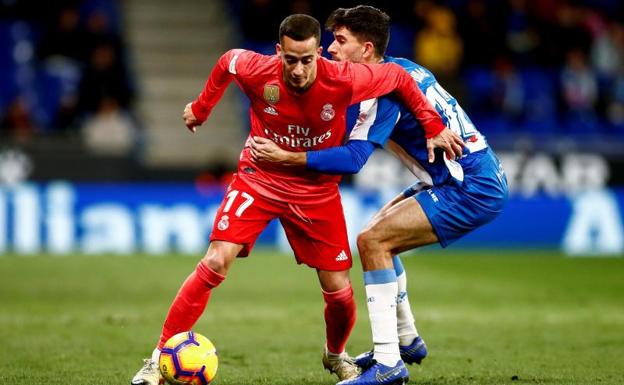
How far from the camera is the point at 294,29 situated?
6523mm

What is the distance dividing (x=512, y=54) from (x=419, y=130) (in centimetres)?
1433

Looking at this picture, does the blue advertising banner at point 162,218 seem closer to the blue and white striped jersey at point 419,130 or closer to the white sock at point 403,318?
the white sock at point 403,318

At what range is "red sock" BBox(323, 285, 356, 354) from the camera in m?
7.29

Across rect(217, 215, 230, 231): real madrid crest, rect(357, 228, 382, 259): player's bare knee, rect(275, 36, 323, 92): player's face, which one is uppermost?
rect(275, 36, 323, 92): player's face

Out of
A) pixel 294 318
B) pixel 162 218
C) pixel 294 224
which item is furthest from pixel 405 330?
pixel 162 218

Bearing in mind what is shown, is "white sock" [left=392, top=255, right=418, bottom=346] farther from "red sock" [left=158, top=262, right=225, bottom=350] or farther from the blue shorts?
"red sock" [left=158, top=262, right=225, bottom=350]

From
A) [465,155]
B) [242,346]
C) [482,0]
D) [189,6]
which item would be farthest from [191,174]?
[465,155]

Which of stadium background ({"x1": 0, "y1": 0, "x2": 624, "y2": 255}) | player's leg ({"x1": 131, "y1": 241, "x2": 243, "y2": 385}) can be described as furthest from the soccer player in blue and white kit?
stadium background ({"x1": 0, "y1": 0, "x2": 624, "y2": 255})

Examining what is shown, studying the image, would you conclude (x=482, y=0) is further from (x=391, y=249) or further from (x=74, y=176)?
(x=391, y=249)

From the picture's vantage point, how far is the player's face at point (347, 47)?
7254 millimetres

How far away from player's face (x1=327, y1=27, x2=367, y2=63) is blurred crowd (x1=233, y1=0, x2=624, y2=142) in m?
11.9

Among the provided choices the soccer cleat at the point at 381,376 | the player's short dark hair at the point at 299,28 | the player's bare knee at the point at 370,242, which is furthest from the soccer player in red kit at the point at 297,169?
the soccer cleat at the point at 381,376

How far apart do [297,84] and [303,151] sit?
1.68 feet

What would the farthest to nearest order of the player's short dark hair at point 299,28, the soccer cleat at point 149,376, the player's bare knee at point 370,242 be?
1. the player's bare knee at point 370,242
2. the soccer cleat at point 149,376
3. the player's short dark hair at point 299,28
